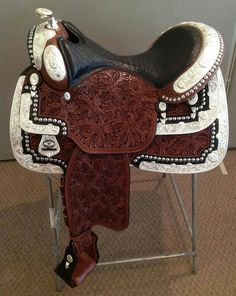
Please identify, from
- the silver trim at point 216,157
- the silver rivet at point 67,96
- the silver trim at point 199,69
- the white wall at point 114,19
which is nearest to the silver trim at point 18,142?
the silver rivet at point 67,96

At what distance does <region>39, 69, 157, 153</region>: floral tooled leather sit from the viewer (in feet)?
2.58

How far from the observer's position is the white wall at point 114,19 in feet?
3.95

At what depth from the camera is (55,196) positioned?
58.4 inches

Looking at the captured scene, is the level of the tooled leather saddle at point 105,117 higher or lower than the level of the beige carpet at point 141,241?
higher

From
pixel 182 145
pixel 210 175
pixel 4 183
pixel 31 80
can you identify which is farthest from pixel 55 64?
pixel 210 175

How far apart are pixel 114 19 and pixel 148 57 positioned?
0.39 m

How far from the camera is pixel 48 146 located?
2.66ft

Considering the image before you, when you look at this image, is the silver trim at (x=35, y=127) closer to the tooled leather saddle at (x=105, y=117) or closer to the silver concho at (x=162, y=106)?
the tooled leather saddle at (x=105, y=117)

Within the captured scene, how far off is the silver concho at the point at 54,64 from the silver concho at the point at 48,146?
147 millimetres

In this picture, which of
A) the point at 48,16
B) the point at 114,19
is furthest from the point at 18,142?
the point at 114,19

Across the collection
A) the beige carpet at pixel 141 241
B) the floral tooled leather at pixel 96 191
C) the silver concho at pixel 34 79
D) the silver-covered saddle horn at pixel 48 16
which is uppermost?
the silver-covered saddle horn at pixel 48 16

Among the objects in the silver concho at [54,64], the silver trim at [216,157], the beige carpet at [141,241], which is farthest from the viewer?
the beige carpet at [141,241]

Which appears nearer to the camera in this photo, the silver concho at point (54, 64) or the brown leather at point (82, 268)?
the silver concho at point (54, 64)

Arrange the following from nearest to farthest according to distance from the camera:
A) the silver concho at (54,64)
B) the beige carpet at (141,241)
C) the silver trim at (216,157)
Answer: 1. the silver concho at (54,64)
2. the silver trim at (216,157)
3. the beige carpet at (141,241)
